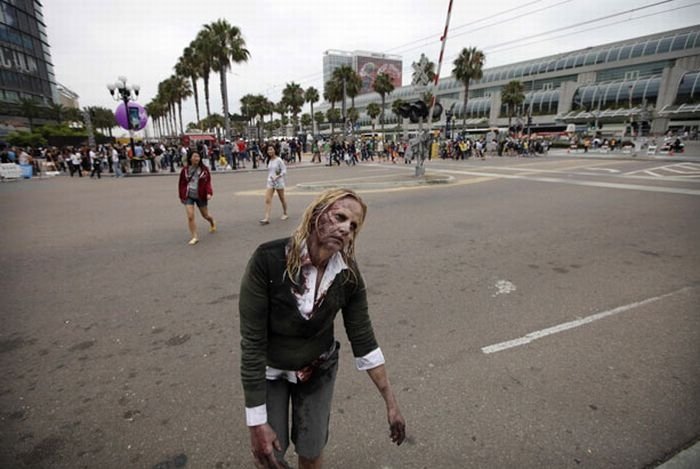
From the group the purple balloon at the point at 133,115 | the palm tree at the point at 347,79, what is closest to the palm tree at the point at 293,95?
the palm tree at the point at 347,79

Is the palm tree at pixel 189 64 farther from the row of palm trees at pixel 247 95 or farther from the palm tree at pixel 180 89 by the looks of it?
the palm tree at pixel 180 89

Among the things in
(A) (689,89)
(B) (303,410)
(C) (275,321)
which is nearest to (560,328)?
(B) (303,410)

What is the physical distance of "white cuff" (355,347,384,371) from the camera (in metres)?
1.66

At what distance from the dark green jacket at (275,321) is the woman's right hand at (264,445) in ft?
0.35

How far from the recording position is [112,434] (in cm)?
226

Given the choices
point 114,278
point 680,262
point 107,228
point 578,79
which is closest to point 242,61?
point 107,228

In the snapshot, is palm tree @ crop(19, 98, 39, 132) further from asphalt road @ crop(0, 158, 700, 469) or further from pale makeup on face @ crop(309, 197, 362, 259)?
pale makeup on face @ crop(309, 197, 362, 259)

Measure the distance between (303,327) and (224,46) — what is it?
121ft

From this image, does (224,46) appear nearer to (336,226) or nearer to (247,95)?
(336,226)

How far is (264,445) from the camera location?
1.37 metres

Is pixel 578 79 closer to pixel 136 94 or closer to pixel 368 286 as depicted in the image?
pixel 136 94

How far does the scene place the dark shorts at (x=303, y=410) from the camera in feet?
5.16

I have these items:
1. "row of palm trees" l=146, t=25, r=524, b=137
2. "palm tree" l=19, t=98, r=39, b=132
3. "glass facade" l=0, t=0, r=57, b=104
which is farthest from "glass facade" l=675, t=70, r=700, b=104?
"glass facade" l=0, t=0, r=57, b=104

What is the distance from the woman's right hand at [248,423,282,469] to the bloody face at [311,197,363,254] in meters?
0.75
